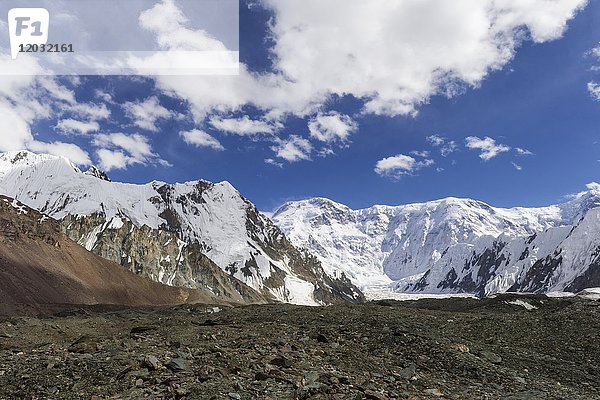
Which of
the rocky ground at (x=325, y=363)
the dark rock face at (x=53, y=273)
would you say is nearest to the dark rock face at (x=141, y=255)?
the dark rock face at (x=53, y=273)

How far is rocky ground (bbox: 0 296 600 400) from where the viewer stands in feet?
44.3

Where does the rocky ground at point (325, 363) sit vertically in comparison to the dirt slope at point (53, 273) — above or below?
below

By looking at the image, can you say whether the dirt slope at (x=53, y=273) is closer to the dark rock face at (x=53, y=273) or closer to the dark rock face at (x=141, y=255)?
the dark rock face at (x=53, y=273)

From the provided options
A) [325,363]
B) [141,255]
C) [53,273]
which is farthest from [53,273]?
[325,363]

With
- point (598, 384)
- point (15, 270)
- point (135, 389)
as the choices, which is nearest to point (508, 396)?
point (598, 384)

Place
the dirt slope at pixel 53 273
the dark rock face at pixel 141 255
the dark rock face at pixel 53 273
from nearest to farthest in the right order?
1. the dark rock face at pixel 53 273
2. the dirt slope at pixel 53 273
3. the dark rock face at pixel 141 255

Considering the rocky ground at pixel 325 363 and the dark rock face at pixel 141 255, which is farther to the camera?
the dark rock face at pixel 141 255

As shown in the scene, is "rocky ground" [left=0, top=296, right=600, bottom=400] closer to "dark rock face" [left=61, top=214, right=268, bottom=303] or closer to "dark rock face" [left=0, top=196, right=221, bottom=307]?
"dark rock face" [left=0, top=196, right=221, bottom=307]

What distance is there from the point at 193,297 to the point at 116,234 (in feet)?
217

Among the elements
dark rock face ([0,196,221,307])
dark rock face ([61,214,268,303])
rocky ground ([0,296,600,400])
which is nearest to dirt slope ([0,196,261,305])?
dark rock face ([0,196,221,307])

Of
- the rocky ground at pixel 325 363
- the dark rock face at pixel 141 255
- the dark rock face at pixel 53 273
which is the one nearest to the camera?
the rocky ground at pixel 325 363

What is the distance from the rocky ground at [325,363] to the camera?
13.5 m

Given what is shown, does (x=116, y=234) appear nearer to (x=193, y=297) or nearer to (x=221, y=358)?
(x=193, y=297)

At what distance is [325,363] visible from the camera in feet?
57.3
